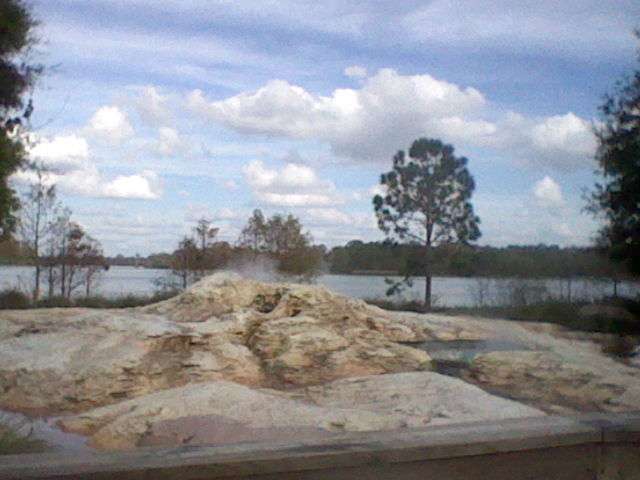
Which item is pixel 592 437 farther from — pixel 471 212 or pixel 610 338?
pixel 471 212

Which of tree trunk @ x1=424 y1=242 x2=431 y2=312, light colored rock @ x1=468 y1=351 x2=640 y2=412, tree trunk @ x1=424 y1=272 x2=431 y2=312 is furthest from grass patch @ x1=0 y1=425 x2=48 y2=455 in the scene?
tree trunk @ x1=424 y1=272 x2=431 y2=312

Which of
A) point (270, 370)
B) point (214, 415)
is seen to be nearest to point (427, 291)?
point (270, 370)

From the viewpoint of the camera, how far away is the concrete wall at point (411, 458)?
4.26m

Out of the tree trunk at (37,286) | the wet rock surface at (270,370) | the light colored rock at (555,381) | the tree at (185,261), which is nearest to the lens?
the wet rock surface at (270,370)

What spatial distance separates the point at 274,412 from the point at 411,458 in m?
4.58

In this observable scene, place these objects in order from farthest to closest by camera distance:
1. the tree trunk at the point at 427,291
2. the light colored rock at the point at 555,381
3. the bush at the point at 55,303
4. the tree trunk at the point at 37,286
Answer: the tree trunk at the point at 37,286 < the tree trunk at the point at 427,291 < the bush at the point at 55,303 < the light colored rock at the point at 555,381

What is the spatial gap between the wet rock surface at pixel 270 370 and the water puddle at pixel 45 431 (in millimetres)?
171

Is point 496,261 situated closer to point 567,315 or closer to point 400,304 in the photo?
point 567,315

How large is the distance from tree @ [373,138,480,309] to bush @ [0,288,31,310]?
878 centimetres

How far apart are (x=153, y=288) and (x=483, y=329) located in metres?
11.8

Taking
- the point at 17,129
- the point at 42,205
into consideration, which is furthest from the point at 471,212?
the point at 42,205

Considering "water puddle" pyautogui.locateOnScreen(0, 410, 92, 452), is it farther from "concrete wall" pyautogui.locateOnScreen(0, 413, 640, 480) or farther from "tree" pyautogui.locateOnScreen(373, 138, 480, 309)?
"tree" pyautogui.locateOnScreen(373, 138, 480, 309)

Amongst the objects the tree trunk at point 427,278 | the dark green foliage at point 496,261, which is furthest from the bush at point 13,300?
the tree trunk at point 427,278

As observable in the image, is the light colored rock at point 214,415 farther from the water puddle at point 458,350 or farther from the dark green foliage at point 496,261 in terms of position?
the dark green foliage at point 496,261
